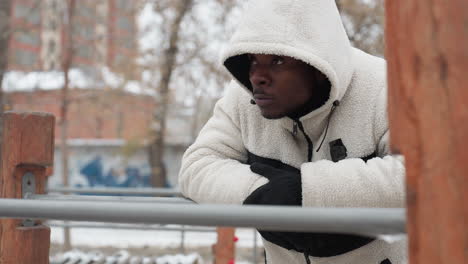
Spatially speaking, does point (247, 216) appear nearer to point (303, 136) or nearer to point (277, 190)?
point (277, 190)

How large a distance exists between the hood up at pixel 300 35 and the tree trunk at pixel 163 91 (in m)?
10.3

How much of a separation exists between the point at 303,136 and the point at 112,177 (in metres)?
17.1

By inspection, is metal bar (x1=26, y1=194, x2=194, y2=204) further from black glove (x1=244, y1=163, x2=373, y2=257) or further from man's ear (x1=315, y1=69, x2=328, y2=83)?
man's ear (x1=315, y1=69, x2=328, y2=83)

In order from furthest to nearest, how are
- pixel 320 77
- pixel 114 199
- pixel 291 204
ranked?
pixel 114 199
pixel 320 77
pixel 291 204

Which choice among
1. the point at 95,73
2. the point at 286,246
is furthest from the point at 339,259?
the point at 95,73

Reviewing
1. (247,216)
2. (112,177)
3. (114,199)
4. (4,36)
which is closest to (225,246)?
(114,199)

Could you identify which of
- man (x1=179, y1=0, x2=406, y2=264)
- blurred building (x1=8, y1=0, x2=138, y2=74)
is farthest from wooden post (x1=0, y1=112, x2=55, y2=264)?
blurred building (x1=8, y1=0, x2=138, y2=74)

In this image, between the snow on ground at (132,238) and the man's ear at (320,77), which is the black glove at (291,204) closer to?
the man's ear at (320,77)

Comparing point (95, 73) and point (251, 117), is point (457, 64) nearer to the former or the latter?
point (251, 117)

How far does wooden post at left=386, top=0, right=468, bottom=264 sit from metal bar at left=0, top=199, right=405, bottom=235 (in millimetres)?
75

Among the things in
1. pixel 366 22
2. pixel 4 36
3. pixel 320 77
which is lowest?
pixel 320 77

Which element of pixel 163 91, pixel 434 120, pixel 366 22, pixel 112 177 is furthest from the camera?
pixel 112 177

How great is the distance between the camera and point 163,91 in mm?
12148

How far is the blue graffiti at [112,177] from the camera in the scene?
18.1 meters
